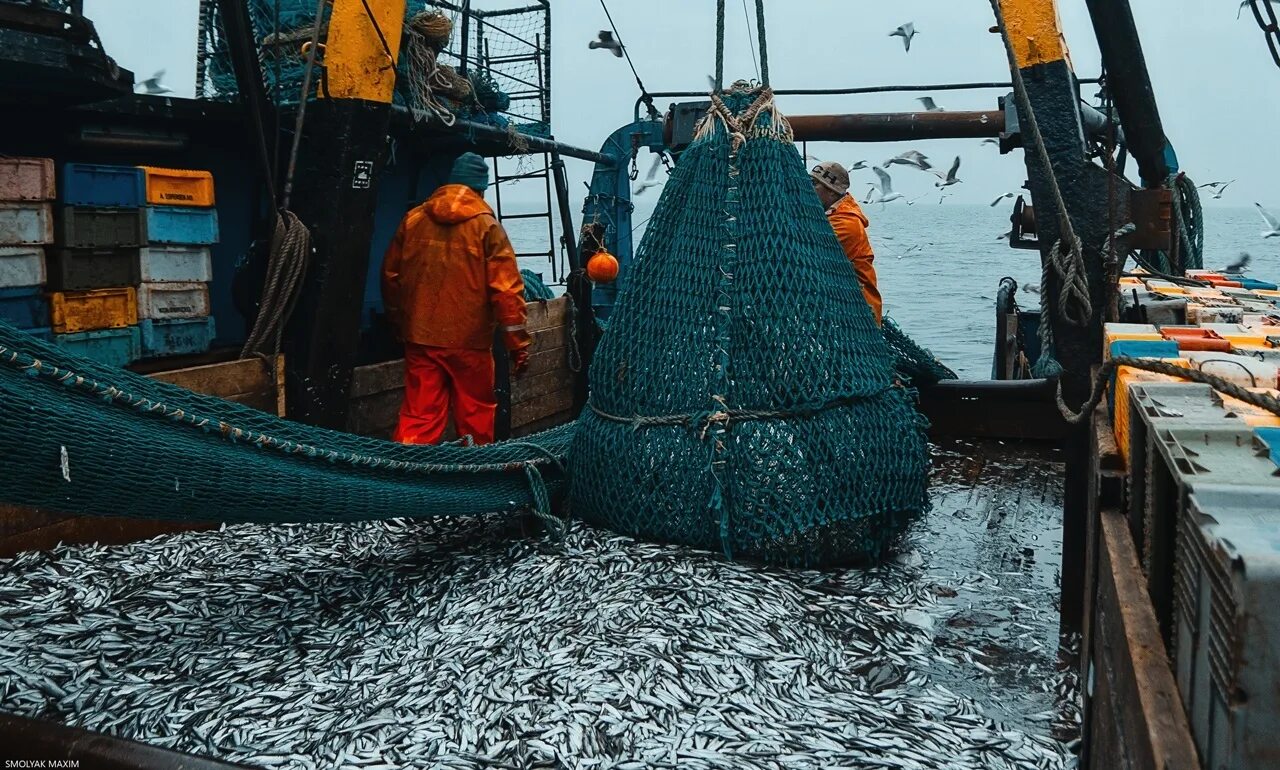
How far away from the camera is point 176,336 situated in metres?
6.79

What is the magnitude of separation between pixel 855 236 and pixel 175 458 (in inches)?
218

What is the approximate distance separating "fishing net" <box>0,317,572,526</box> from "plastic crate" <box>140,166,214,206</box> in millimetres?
2911

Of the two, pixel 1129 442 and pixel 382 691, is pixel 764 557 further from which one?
pixel 1129 442

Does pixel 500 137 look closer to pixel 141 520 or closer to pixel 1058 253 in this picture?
pixel 141 520

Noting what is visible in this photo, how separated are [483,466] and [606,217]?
9.24 metres

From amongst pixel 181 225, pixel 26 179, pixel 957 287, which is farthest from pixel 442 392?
pixel 957 287

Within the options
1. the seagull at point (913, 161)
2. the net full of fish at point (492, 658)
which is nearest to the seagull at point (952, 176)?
the seagull at point (913, 161)

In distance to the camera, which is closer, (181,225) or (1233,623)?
(1233,623)

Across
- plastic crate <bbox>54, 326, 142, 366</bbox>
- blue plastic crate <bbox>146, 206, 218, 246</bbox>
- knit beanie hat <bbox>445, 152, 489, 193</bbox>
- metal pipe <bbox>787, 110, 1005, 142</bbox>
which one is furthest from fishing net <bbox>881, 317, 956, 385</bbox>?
plastic crate <bbox>54, 326, 142, 366</bbox>

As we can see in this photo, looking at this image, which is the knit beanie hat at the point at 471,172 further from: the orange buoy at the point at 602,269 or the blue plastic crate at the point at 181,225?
the orange buoy at the point at 602,269

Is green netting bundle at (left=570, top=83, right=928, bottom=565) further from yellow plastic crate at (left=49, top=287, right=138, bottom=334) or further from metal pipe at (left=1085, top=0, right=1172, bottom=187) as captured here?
yellow plastic crate at (left=49, top=287, right=138, bottom=334)

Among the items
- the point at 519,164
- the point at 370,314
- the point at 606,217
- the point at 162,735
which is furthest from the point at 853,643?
the point at 606,217

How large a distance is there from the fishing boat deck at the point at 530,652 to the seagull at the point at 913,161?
7196 millimetres

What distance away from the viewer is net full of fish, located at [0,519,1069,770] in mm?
3502
